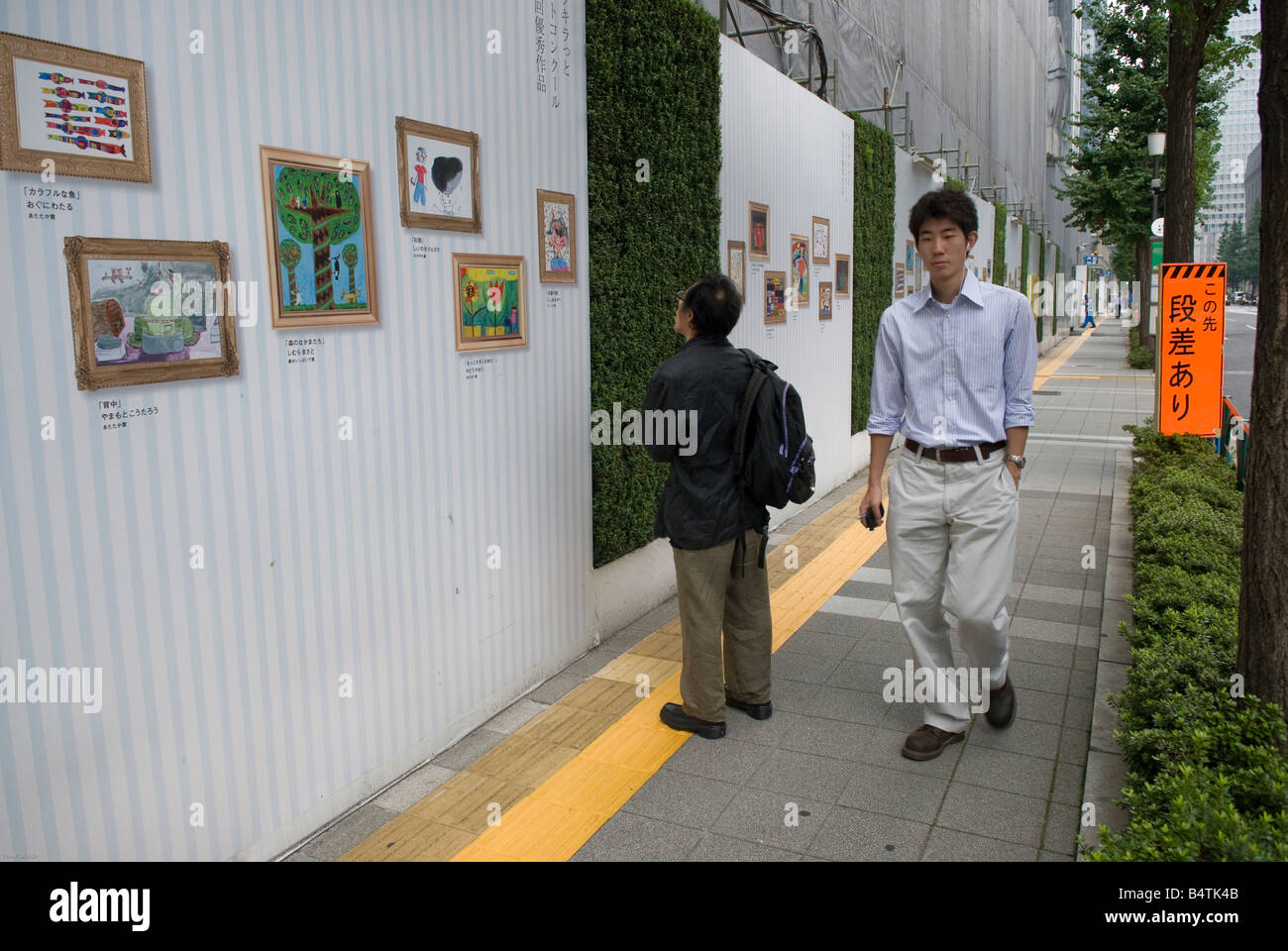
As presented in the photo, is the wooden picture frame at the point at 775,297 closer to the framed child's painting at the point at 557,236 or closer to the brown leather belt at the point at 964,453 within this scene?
the framed child's painting at the point at 557,236

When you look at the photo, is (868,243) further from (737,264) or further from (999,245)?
(999,245)

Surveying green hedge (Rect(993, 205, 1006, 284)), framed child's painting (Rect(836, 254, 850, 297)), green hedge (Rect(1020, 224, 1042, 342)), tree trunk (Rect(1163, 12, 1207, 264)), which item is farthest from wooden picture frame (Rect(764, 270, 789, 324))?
green hedge (Rect(1020, 224, 1042, 342))

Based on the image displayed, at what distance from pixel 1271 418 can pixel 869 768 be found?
188cm

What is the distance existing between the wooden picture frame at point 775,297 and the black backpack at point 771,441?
376cm

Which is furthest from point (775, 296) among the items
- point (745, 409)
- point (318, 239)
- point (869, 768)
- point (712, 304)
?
point (318, 239)

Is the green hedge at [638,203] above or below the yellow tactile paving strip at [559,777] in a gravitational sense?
above

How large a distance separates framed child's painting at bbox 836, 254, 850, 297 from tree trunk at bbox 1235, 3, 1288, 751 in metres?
6.57

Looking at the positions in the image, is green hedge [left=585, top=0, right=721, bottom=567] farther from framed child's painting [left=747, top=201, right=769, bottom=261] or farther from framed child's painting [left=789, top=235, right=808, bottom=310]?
framed child's painting [left=789, top=235, right=808, bottom=310]

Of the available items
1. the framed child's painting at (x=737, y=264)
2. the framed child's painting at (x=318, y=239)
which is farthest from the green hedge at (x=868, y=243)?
the framed child's painting at (x=318, y=239)

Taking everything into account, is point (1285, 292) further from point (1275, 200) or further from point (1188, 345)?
point (1188, 345)

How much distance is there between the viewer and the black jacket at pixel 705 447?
3.86m

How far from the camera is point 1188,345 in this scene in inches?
372

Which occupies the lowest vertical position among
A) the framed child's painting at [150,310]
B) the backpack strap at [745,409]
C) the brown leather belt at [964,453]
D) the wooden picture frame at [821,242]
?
the brown leather belt at [964,453]

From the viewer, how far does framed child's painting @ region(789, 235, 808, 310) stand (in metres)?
8.26
